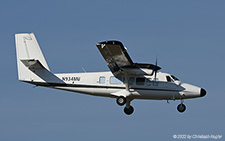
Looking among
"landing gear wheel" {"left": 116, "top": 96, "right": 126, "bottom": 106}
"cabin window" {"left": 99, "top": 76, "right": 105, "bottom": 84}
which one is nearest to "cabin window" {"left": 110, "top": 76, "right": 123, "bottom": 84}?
"cabin window" {"left": 99, "top": 76, "right": 105, "bottom": 84}

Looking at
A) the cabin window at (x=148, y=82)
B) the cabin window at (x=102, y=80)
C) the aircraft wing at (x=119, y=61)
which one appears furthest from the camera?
the cabin window at (x=102, y=80)

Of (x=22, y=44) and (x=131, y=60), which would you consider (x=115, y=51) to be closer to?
(x=131, y=60)

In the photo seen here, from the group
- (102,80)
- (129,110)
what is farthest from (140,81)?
(102,80)

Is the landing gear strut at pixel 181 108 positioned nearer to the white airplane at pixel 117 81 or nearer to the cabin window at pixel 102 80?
the white airplane at pixel 117 81

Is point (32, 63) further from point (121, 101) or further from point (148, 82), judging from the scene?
point (148, 82)

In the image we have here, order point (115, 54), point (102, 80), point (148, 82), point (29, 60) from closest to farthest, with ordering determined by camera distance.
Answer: point (115, 54), point (148, 82), point (29, 60), point (102, 80)

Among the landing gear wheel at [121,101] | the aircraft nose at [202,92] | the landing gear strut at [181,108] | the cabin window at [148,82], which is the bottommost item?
the landing gear strut at [181,108]

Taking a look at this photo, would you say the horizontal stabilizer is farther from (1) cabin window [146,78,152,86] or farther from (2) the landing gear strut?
(2) the landing gear strut

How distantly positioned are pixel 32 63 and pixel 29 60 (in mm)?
334

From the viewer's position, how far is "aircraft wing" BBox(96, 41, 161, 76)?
2386cm

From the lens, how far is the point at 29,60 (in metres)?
27.1

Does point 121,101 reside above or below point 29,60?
below

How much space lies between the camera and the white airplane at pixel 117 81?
87.7 feet

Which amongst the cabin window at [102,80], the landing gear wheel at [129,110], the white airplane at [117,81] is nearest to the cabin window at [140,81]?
the white airplane at [117,81]
